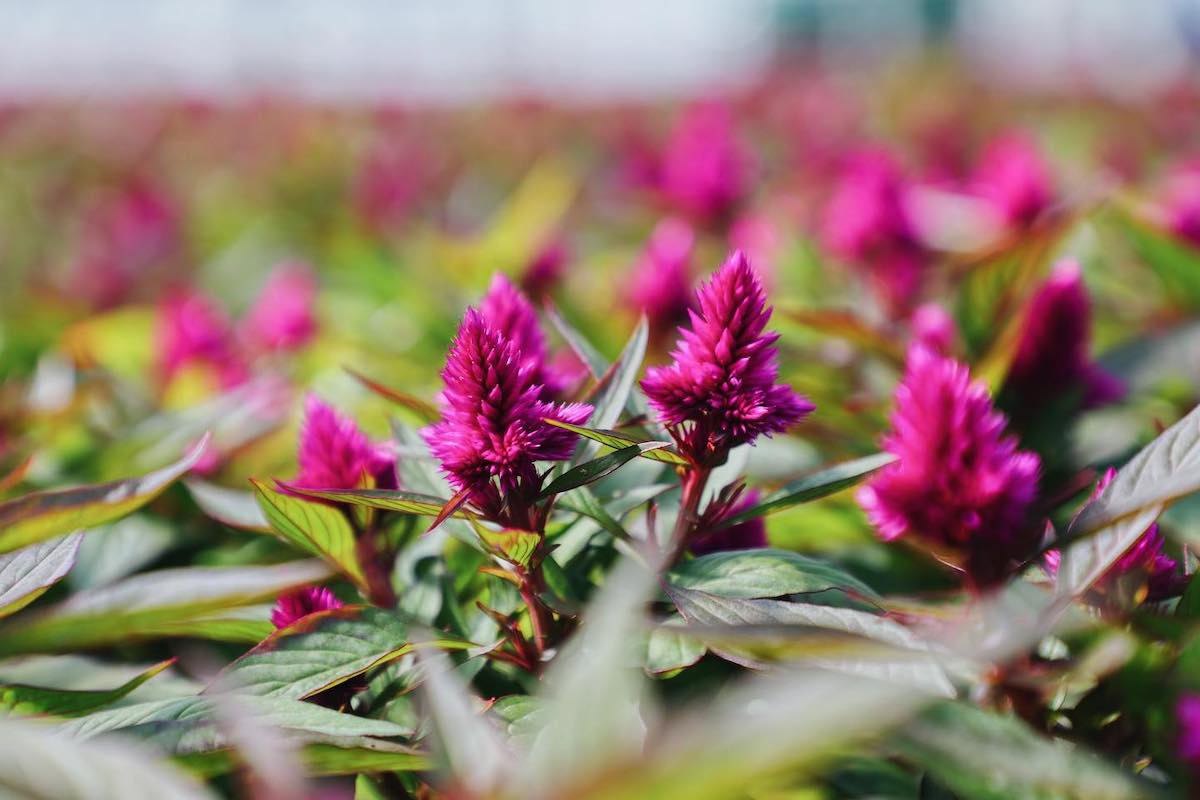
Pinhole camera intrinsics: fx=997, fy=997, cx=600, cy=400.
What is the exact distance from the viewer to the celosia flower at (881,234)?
1.87m

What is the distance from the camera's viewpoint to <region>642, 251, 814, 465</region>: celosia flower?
0.74 m

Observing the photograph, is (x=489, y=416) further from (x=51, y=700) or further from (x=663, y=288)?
(x=663, y=288)

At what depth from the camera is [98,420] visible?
1.67 meters

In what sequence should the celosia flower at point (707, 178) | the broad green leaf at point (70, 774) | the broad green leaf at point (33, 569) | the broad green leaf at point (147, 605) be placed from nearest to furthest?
the broad green leaf at point (70, 774), the broad green leaf at point (147, 605), the broad green leaf at point (33, 569), the celosia flower at point (707, 178)

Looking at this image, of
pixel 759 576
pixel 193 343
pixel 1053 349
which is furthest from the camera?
pixel 193 343

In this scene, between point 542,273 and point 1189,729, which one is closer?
point 1189,729

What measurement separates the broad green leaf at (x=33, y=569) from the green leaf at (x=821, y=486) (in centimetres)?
53

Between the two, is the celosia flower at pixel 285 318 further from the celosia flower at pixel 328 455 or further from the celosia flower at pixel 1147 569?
the celosia flower at pixel 1147 569

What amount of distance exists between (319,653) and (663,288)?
96 centimetres

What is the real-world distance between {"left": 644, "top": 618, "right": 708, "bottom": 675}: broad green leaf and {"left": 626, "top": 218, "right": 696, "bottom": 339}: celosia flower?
0.84 m

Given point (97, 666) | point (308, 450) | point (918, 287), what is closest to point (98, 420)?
point (97, 666)

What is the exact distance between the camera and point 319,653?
2.58 feet

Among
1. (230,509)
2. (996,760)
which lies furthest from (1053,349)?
(230,509)

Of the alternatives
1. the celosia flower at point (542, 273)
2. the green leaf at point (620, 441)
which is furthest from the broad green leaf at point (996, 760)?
the celosia flower at point (542, 273)
